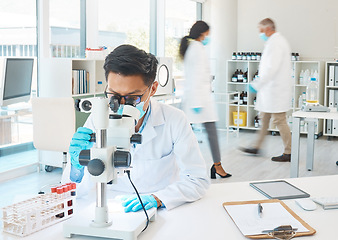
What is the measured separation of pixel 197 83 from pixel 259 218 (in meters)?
2.71

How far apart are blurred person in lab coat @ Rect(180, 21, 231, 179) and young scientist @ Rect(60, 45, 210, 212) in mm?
2283

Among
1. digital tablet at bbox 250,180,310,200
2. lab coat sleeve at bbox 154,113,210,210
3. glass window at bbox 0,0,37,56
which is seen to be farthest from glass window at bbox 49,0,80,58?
digital tablet at bbox 250,180,310,200

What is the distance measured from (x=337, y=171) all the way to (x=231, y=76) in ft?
9.58

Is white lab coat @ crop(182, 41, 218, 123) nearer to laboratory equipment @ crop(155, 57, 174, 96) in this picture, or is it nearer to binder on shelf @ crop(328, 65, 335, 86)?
laboratory equipment @ crop(155, 57, 174, 96)

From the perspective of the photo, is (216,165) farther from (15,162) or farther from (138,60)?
(138,60)

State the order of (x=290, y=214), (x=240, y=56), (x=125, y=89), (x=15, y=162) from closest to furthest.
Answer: (x=290, y=214) → (x=125, y=89) → (x=15, y=162) → (x=240, y=56)

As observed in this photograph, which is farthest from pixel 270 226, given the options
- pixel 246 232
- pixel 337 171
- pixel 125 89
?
pixel 337 171

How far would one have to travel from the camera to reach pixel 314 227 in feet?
4.28

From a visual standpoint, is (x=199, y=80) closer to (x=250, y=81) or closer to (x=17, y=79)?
(x=17, y=79)

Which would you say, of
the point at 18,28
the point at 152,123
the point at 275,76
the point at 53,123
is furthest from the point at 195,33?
the point at 152,123

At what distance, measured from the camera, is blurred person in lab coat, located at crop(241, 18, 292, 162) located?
4.54 m

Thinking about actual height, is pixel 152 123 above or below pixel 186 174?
above

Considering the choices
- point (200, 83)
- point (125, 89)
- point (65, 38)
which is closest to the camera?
point (125, 89)

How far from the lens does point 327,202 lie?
1474 millimetres
